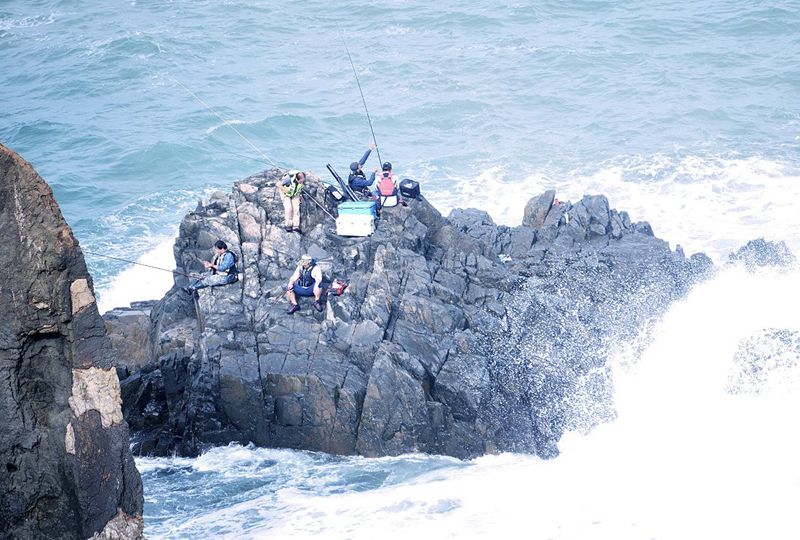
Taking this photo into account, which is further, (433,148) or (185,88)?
(185,88)

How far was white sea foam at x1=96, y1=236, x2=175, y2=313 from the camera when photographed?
25.6 meters

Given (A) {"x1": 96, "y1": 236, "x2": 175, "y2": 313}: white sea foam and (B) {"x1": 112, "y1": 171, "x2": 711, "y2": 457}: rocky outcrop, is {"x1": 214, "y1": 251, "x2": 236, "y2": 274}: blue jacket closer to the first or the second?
(B) {"x1": 112, "y1": 171, "x2": 711, "y2": 457}: rocky outcrop

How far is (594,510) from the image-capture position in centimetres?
1588

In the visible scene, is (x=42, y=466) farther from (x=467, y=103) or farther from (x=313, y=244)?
(x=467, y=103)

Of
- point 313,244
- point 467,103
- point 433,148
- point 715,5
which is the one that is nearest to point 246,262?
point 313,244

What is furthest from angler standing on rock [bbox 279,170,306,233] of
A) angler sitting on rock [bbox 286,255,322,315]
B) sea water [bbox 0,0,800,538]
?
sea water [bbox 0,0,800,538]

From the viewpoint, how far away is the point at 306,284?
18766mm

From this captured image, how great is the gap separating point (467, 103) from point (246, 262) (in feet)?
61.4

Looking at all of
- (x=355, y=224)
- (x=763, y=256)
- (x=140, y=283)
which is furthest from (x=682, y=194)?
(x=140, y=283)

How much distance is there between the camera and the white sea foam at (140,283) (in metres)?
25.6

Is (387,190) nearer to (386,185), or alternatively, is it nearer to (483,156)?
(386,185)

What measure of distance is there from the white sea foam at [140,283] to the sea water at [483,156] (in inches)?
4.3

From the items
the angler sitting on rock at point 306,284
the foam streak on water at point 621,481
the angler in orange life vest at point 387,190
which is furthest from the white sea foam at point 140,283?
the foam streak on water at point 621,481

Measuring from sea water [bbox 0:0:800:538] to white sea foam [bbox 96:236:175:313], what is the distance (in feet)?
0.36
